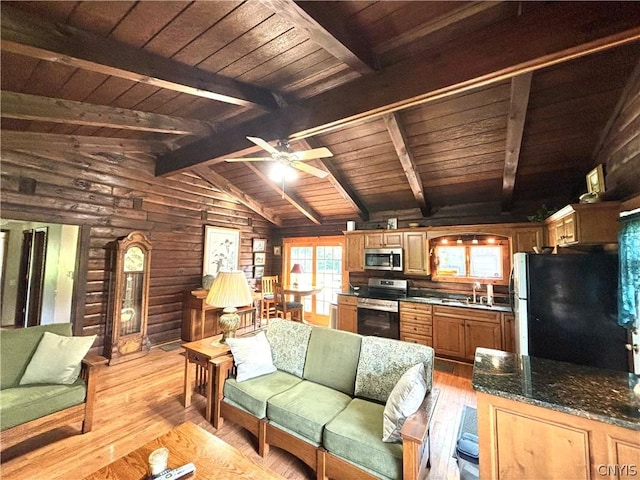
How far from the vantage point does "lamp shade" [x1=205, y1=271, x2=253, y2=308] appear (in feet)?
9.18

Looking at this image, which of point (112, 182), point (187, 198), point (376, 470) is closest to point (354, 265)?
point (187, 198)

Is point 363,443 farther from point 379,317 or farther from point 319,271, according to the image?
point 319,271

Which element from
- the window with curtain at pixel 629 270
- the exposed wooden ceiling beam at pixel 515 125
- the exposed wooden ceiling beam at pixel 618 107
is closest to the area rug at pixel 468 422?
the window with curtain at pixel 629 270

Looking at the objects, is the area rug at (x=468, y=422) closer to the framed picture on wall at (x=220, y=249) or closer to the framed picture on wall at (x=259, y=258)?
the framed picture on wall at (x=220, y=249)

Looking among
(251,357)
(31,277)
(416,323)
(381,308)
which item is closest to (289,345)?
(251,357)

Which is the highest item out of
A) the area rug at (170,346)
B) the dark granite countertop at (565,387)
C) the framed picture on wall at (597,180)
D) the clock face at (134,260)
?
the framed picture on wall at (597,180)

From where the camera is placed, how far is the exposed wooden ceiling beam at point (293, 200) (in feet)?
15.8

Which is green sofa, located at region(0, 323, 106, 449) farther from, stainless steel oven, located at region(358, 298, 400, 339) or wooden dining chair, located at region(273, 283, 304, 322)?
stainless steel oven, located at region(358, 298, 400, 339)

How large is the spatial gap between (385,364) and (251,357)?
4.08ft

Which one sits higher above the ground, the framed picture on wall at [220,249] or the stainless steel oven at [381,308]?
the framed picture on wall at [220,249]

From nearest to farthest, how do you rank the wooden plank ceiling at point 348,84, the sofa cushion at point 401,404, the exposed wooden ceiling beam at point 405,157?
the sofa cushion at point 401,404 < the wooden plank ceiling at point 348,84 < the exposed wooden ceiling beam at point 405,157

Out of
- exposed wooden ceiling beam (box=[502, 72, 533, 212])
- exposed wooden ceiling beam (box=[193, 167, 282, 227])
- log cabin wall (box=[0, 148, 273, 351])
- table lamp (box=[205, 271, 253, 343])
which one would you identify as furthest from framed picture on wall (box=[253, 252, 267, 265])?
exposed wooden ceiling beam (box=[502, 72, 533, 212])

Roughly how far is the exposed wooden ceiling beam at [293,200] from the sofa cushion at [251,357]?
8.75 ft

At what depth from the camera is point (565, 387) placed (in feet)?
4.95
